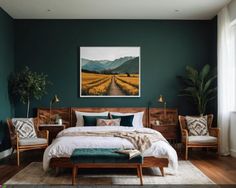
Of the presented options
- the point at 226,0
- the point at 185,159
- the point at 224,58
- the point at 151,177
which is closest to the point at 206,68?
the point at 224,58

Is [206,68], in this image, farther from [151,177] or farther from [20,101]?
[20,101]

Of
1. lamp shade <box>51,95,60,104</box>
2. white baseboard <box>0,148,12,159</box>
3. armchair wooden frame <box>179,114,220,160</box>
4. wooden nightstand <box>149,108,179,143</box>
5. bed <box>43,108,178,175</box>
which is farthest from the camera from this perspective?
wooden nightstand <box>149,108,179,143</box>

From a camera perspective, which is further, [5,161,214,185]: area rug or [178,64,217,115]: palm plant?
[178,64,217,115]: palm plant

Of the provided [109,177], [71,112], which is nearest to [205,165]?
[109,177]

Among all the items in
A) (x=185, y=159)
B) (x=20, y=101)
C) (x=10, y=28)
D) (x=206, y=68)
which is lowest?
(x=185, y=159)

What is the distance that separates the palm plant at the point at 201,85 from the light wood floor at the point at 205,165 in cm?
114

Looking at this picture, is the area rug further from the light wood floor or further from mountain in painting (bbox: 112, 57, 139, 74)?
mountain in painting (bbox: 112, 57, 139, 74)

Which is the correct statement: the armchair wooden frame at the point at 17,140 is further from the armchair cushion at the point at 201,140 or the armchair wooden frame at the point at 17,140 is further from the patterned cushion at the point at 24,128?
the armchair cushion at the point at 201,140

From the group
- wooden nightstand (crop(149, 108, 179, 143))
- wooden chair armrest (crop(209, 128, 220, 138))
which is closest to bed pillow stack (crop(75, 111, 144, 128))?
wooden nightstand (crop(149, 108, 179, 143))

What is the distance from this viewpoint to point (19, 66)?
8.68 metres

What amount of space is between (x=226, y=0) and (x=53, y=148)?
4.41 meters

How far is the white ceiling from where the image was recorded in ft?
24.0

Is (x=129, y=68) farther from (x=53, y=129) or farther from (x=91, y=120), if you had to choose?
Answer: (x=53, y=129)

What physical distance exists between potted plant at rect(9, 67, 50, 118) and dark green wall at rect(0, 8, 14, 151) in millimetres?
203
